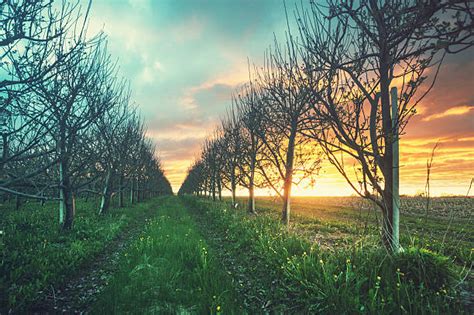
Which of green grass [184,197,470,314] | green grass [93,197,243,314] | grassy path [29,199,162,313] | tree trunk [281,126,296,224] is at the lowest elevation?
grassy path [29,199,162,313]

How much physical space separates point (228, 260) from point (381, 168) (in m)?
5.37

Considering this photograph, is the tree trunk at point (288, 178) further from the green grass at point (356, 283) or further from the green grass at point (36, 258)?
the green grass at point (36, 258)

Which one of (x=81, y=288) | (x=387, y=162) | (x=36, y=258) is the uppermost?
(x=387, y=162)

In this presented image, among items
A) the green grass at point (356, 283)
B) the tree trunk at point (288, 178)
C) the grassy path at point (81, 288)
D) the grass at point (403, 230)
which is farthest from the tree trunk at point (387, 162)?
the tree trunk at point (288, 178)

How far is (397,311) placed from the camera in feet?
14.2

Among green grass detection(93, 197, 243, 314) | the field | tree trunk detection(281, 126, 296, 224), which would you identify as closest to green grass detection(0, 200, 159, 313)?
the field

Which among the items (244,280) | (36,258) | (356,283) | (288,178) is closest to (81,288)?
(36,258)

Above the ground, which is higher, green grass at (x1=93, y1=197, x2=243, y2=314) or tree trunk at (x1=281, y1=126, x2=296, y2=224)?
tree trunk at (x1=281, y1=126, x2=296, y2=224)

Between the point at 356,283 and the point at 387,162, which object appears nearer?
the point at 356,283

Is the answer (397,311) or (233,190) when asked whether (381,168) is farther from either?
(233,190)

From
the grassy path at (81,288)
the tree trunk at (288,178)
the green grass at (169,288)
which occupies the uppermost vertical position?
the tree trunk at (288,178)

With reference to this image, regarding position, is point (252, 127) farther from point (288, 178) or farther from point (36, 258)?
point (36, 258)

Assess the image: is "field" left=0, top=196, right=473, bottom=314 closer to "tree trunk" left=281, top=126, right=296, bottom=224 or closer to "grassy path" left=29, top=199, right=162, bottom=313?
"grassy path" left=29, top=199, right=162, bottom=313

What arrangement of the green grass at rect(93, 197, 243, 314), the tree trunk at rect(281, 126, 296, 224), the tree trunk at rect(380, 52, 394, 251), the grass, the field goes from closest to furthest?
the field → the green grass at rect(93, 197, 243, 314) → the tree trunk at rect(380, 52, 394, 251) → the grass → the tree trunk at rect(281, 126, 296, 224)
